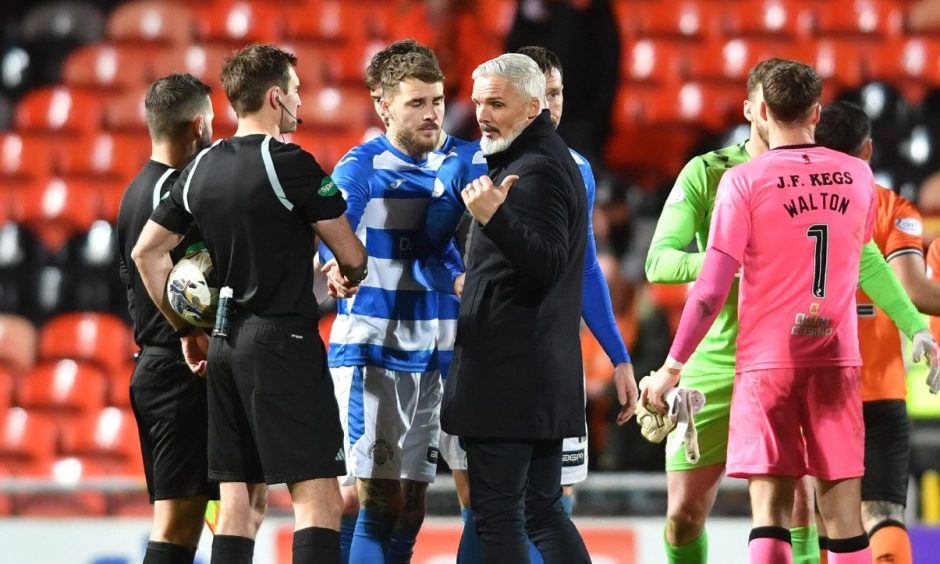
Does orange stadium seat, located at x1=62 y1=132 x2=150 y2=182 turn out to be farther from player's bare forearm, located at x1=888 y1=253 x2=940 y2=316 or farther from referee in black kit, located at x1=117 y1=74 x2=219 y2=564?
player's bare forearm, located at x1=888 y1=253 x2=940 y2=316

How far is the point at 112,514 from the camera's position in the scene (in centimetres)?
687

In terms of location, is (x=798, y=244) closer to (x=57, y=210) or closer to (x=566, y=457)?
(x=566, y=457)

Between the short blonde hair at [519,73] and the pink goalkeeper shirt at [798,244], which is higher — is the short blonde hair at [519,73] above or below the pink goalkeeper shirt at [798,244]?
above

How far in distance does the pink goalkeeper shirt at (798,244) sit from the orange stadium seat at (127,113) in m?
6.87

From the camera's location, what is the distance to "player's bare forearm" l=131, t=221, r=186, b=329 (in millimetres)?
4355

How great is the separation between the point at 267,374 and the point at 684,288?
509 cm

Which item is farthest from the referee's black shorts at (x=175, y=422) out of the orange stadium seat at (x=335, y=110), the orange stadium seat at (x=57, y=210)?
the orange stadium seat at (x=335, y=110)

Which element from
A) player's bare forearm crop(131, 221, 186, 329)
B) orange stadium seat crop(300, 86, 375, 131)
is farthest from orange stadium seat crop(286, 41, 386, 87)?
player's bare forearm crop(131, 221, 186, 329)

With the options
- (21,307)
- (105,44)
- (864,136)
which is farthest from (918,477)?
(105,44)

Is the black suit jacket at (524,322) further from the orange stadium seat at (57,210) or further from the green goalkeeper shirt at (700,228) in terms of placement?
the orange stadium seat at (57,210)

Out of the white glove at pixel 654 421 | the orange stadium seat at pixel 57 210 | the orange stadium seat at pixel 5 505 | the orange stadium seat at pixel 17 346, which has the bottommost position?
the orange stadium seat at pixel 5 505

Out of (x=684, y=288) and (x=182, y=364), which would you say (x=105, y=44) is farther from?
(x=182, y=364)

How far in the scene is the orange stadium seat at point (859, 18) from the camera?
10.4 metres

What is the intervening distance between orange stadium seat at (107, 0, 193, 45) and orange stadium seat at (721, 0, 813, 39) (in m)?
4.21
